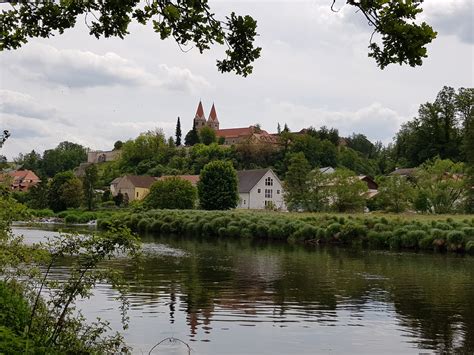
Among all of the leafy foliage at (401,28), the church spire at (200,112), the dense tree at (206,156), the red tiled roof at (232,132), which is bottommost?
the leafy foliage at (401,28)

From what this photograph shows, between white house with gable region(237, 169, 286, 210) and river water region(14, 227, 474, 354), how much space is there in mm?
55835

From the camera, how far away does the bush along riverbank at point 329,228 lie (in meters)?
38.5

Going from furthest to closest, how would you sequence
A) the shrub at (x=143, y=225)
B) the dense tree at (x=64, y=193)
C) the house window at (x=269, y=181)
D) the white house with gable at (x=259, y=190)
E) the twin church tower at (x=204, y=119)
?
the twin church tower at (x=204, y=119), the house window at (x=269, y=181), the white house with gable at (x=259, y=190), the dense tree at (x=64, y=193), the shrub at (x=143, y=225)

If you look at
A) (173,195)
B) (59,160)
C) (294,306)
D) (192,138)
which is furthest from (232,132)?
(294,306)

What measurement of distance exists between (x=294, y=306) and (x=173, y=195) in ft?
180

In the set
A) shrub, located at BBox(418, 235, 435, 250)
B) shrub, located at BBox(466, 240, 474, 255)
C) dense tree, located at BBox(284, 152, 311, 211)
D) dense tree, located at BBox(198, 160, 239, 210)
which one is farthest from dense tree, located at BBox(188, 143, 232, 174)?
shrub, located at BBox(466, 240, 474, 255)

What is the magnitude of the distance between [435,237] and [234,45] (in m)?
35.3

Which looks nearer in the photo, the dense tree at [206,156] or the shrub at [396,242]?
the shrub at [396,242]

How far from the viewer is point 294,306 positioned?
17.5 meters

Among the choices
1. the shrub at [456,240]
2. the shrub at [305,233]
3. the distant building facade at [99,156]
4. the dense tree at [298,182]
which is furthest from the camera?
the distant building facade at [99,156]

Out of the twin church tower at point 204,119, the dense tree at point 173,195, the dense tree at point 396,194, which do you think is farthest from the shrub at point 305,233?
the twin church tower at point 204,119

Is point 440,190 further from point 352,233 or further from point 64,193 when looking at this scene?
point 64,193

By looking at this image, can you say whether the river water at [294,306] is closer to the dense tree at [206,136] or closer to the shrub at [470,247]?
the shrub at [470,247]

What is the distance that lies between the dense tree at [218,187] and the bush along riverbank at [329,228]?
1103 cm
